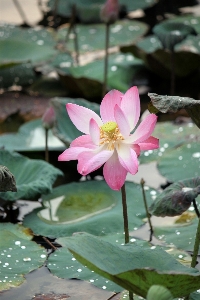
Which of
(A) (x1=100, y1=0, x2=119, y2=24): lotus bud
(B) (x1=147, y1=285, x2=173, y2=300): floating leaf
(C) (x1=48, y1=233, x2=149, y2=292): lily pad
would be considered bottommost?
(C) (x1=48, y1=233, x2=149, y2=292): lily pad

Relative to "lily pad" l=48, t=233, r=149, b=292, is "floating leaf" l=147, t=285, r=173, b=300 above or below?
above

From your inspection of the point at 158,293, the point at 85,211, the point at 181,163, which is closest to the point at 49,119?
the point at 85,211

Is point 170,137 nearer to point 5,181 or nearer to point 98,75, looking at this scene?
point 98,75

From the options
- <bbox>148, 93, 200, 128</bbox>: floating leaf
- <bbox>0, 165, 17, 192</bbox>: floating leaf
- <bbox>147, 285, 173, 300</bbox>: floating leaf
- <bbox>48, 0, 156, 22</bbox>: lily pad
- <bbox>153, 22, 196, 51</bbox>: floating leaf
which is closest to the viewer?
<bbox>147, 285, 173, 300</bbox>: floating leaf

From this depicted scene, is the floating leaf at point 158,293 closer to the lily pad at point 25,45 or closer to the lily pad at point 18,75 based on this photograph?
the lily pad at point 25,45

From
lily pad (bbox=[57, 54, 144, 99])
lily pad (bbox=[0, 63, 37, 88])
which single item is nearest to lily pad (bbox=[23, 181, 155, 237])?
lily pad (bbox=[57, 54, 144, 99])

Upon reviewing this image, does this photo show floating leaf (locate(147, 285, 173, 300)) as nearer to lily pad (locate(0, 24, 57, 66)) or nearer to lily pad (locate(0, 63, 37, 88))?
lily pad (locate(0, 24, 57, 66))

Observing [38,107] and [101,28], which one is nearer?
[38,107]

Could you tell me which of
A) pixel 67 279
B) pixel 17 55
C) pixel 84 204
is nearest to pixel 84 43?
pixel 17 55

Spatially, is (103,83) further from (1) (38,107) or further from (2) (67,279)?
(2) (67,279)
